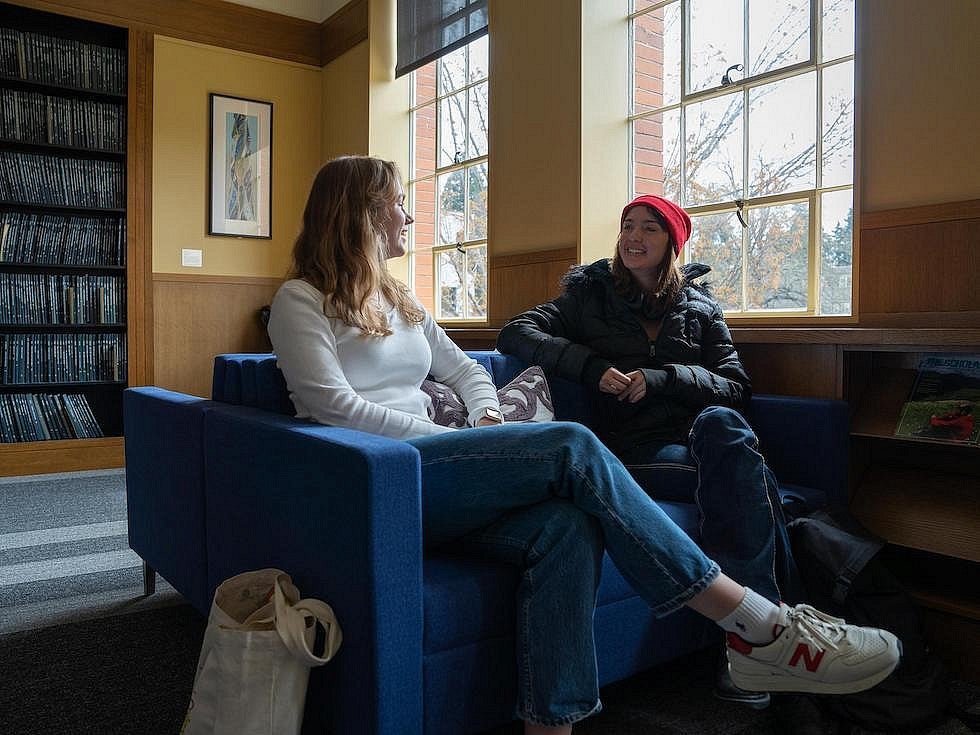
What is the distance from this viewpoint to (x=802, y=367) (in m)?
2.42

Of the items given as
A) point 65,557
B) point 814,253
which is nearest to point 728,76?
point 814,253

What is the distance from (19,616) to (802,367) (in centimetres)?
237

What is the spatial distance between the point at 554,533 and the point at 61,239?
4262 mm

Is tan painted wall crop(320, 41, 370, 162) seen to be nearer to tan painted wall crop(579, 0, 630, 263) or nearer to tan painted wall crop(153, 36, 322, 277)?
tan painted wall crop(153, 36, 322, 277)

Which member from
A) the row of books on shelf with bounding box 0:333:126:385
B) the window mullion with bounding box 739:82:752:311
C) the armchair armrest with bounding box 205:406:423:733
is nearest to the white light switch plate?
the row of books on shelf with bounding box 0:333:126:385

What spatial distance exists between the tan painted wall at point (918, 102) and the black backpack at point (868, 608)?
1.06m

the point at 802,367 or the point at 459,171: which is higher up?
the point at 459,171

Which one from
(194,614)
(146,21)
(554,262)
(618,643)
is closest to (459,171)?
(554,262)

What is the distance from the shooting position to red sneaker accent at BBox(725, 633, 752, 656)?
150 cm

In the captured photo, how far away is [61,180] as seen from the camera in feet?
15.3

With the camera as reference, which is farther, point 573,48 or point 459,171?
point 459,171

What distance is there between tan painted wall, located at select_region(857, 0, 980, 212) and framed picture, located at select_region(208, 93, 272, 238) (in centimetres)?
388

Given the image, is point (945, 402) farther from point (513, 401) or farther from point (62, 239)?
point (62, 239)

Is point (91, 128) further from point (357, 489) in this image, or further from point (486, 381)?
point (357, 489)
